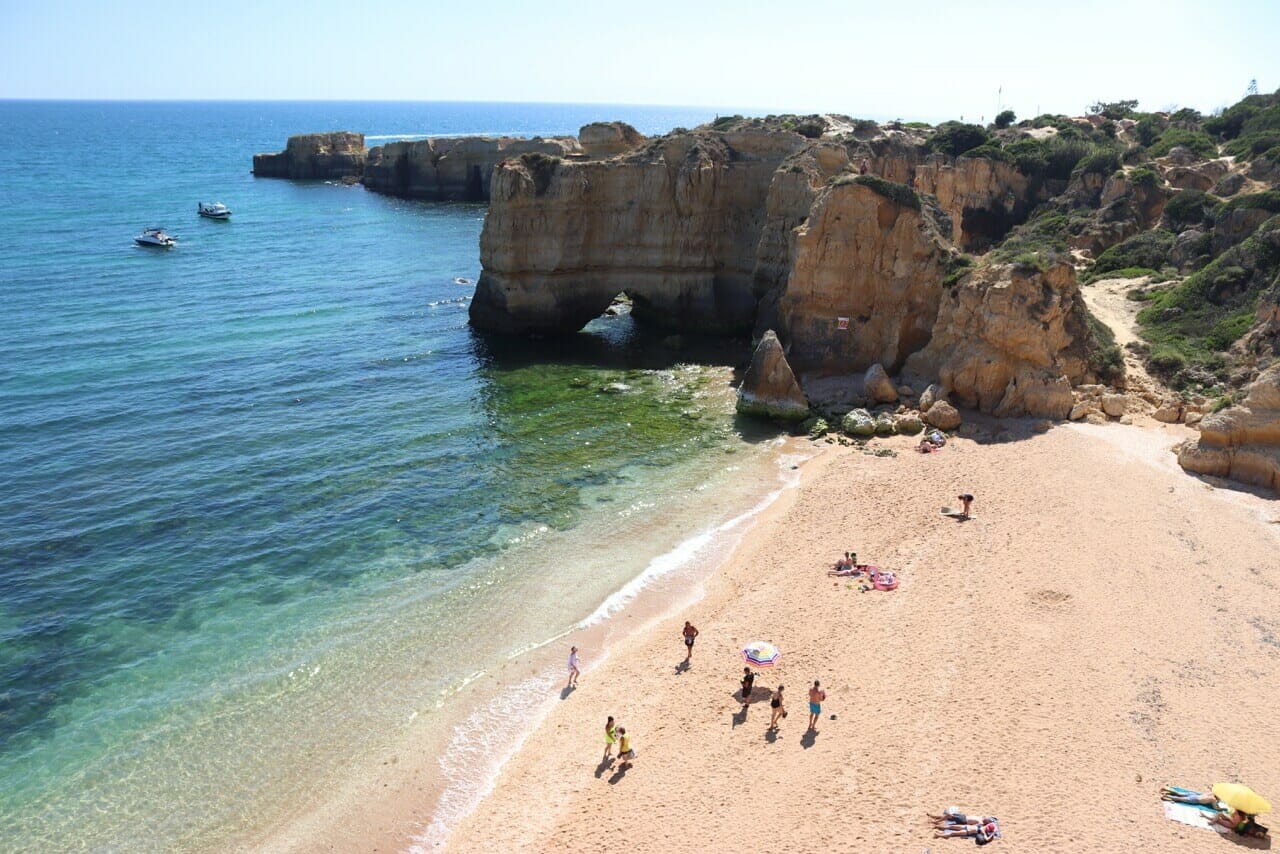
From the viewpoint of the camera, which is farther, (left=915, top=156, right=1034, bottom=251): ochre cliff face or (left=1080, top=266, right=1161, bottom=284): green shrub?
(left=915, top=156, right=1034, bottom=251): ochre cliff face

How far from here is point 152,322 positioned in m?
45.4

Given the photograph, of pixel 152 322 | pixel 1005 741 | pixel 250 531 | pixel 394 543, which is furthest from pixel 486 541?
pixel 152 322

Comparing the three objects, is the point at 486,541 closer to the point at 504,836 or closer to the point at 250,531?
the point at 250,531

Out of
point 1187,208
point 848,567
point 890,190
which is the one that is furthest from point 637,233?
point 1187,208

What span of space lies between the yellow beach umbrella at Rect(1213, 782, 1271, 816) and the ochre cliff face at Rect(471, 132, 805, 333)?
32984mm

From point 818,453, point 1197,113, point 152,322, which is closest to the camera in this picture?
point 818,453

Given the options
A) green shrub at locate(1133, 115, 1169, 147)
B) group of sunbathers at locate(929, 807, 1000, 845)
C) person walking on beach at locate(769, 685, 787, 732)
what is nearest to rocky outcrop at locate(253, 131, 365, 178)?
green shrub at locate(1133, 115, 1169, 147)

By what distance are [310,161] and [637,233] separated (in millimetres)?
93123

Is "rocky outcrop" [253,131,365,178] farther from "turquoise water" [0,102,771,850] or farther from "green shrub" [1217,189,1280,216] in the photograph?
"green shrub" [1217,189,1280,216]

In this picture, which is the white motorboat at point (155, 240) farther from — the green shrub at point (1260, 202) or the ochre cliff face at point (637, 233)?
the green shrub at point (1260, 202)

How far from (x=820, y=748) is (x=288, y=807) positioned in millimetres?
10487

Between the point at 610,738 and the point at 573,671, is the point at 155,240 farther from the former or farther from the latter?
the point at 610,738

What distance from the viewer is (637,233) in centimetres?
4459

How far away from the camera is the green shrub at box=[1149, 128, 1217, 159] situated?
204 ft
